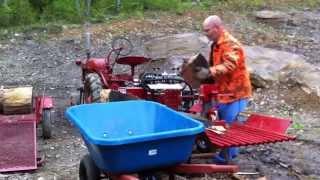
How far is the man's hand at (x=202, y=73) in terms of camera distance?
21.2 feet

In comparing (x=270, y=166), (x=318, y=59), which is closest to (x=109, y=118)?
(x=270, y=166)

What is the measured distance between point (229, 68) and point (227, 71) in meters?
0.04

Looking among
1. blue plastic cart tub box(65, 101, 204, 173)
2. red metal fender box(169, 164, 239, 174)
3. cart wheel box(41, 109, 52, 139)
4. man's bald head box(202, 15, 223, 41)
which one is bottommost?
cart wheel box(41, 109, 52, 139)

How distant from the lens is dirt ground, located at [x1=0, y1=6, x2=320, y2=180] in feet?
22.2

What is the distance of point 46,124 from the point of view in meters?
7.68

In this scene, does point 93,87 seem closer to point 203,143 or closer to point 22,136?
point 22,136

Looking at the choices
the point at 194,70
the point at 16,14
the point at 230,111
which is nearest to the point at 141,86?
the point at 194,70

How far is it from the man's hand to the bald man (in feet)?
0.03

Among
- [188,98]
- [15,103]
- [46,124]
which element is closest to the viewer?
[188,98]

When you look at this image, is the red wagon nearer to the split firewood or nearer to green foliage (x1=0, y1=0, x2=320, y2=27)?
the split firewood

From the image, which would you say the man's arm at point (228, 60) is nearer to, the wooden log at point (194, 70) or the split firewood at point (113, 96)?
the wooden log at point (194, 70)

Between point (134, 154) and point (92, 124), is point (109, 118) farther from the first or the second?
point (134, 154)

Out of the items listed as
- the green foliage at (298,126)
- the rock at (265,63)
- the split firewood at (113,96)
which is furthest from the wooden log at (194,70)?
the rock at (265,63)

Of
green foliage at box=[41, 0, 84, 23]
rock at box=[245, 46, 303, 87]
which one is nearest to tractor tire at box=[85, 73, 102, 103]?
rock at box=[245, 46, 303, 87]
